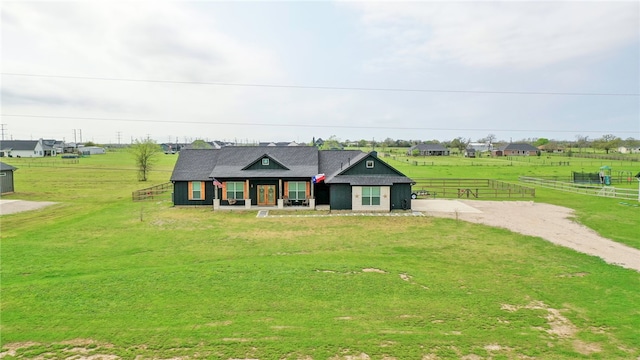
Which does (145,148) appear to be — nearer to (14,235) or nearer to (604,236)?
(14,235)

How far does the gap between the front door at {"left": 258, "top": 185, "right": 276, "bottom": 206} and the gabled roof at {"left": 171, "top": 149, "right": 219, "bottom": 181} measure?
4745 millimetres

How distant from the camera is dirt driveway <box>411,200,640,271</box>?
60.2ft

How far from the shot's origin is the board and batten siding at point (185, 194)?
1266 inches

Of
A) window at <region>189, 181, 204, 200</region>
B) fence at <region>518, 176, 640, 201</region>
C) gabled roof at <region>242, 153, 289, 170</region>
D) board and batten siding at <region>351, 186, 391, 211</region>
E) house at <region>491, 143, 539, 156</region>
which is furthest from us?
house at <region>491, 143, 539, 156</region>

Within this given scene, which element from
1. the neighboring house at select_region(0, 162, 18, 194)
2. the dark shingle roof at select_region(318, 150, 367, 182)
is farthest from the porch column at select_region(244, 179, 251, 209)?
the neighboring house at select_region(0, 162, 18, 194)

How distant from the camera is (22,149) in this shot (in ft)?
362

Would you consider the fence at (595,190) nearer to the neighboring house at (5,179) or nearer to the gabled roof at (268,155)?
the gabled roof at (268,155)

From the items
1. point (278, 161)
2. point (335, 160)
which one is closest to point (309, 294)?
point (278, 161)

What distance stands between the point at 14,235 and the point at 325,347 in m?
20.9

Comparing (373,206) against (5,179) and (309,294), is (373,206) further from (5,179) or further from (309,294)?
(5,179)

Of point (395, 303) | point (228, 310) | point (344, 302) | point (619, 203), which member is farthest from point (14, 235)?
point (619, 203)

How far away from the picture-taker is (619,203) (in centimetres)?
3219

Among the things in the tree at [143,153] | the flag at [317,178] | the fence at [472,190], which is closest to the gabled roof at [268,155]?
the flag at [317,178]

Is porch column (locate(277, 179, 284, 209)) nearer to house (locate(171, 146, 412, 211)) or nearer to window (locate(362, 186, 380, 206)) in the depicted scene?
house (locate(171, 146, 412, 211))
